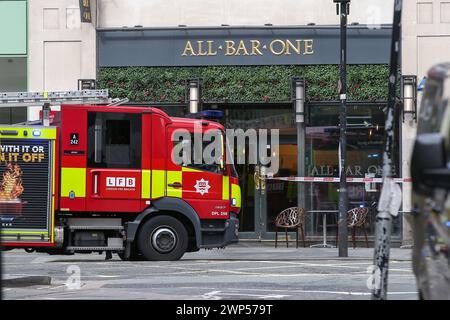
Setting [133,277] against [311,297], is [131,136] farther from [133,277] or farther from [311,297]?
[311,297]

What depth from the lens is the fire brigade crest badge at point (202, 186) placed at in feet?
55.0

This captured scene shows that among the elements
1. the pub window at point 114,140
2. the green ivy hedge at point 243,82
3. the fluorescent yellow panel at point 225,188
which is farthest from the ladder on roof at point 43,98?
the green ivy hedge at point 243,82

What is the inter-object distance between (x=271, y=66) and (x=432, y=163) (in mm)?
17581

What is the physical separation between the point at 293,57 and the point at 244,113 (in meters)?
1.98

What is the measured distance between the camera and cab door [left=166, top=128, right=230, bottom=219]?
655 inches

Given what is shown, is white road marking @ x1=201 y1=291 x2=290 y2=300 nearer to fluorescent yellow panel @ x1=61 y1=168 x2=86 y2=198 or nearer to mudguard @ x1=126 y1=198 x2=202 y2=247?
mudguard @ x1=126 y1=198 x2=202 y2=247

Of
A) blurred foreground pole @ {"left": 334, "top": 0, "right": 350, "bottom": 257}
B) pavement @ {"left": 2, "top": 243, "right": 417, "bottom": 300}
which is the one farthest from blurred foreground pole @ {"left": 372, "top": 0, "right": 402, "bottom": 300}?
blurred foreground pole @ {"left": 334, "top": 0, "right": 350, "bottom": 257}

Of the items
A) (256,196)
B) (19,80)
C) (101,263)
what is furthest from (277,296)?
(19,80)

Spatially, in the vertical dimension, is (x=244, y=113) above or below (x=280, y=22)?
below

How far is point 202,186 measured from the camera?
16781mm

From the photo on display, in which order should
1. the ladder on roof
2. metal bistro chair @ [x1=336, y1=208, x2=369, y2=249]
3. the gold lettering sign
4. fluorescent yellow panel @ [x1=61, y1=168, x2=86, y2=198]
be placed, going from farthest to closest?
the gold lettering sign, metal bistro chair @ [x1=336, y1=208, x2=369, y2=249], the ladder on roof, fluorescent yellow panel @ [x1=61, y1=168, x2=86, y2=198]

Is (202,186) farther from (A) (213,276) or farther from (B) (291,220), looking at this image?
(B) (291,220)
